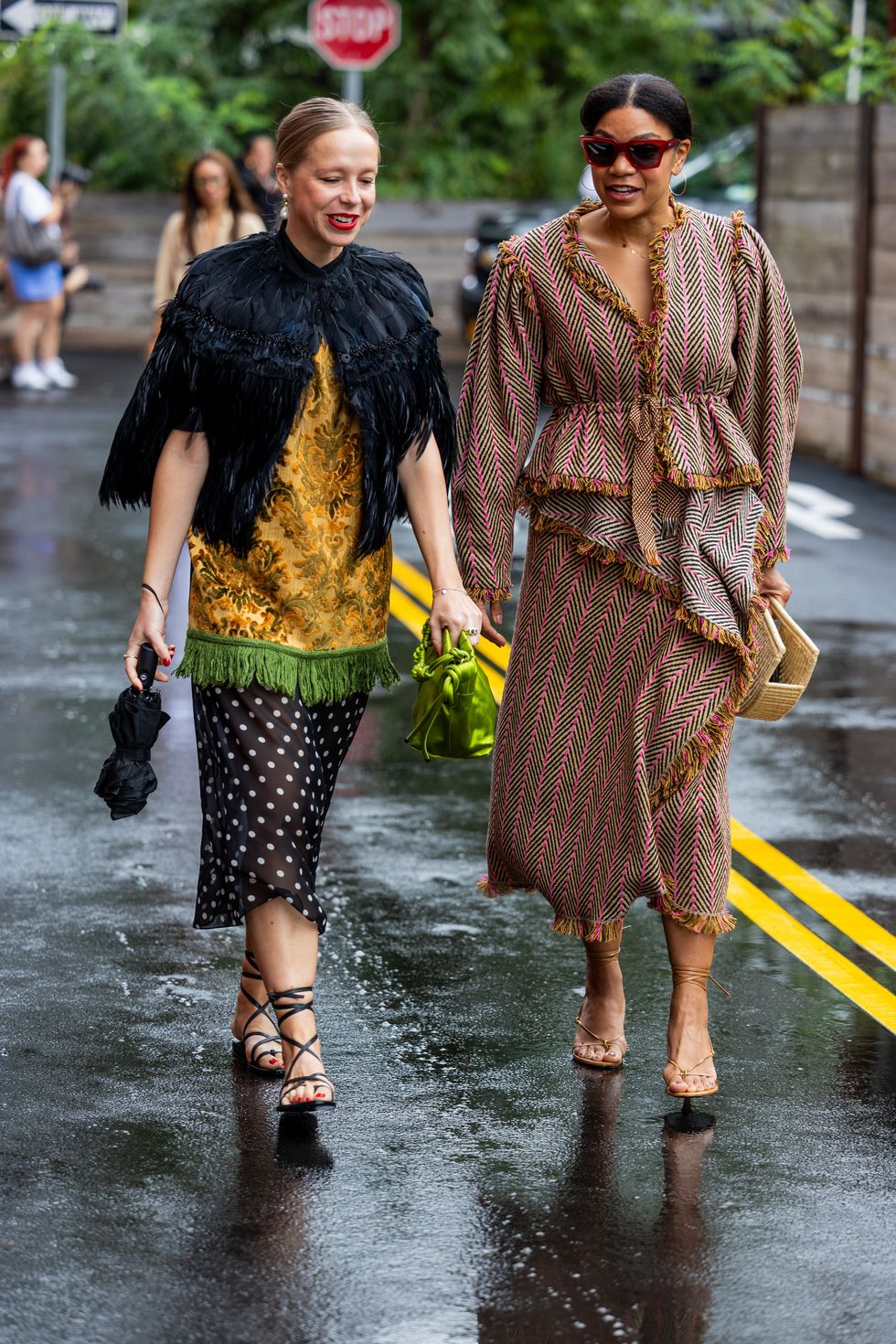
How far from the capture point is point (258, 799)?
461 centimetres

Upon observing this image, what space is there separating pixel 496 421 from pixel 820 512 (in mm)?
8923

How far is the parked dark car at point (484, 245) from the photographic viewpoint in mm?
21469

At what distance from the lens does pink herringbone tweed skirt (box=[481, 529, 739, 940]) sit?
15.1 feet

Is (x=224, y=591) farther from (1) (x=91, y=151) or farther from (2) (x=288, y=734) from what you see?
(1) (x=91, y=151)

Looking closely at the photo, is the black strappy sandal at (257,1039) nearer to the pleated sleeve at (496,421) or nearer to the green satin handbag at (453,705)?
the green satin handbag at (453,705)

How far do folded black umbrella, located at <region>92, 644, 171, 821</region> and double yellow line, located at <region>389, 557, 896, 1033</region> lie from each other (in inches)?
51.6

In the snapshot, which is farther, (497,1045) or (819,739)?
(819,739)

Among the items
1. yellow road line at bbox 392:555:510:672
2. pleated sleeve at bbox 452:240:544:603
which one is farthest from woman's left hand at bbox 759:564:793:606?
yellow road line at bbox 392:555:510:672

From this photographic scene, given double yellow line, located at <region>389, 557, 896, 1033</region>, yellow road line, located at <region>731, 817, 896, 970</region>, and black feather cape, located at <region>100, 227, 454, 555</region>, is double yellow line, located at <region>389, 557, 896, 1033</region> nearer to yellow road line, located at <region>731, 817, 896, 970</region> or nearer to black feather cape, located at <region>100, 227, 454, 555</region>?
yellow road line, located at <region>731, 817, 896, 970</region>

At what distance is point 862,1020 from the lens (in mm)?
5254

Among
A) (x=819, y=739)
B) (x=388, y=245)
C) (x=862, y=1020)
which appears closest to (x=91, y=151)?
(x=388, y=245)

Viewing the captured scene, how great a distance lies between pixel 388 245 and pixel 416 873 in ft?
57.7

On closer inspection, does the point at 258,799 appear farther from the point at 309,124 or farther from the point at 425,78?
the point at 425,78

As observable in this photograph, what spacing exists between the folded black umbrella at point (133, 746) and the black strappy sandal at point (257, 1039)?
1.44 ft
